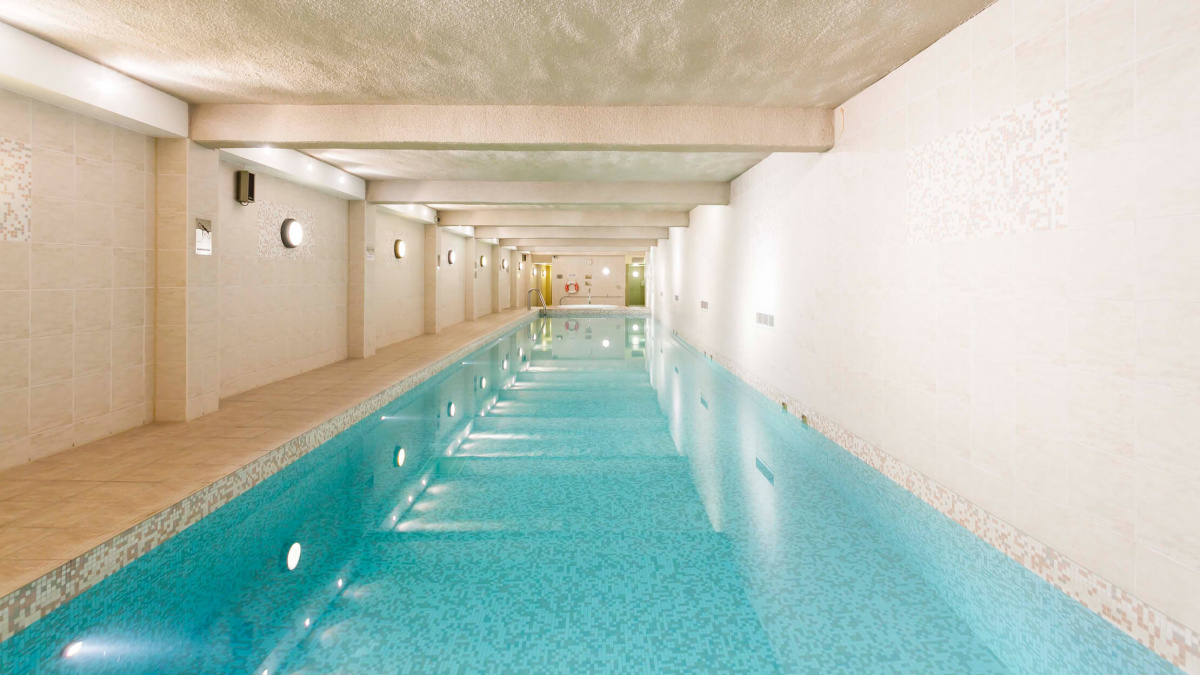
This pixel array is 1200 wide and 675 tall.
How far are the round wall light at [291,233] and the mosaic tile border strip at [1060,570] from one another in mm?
5816

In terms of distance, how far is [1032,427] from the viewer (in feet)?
8.39

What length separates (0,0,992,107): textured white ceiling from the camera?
2842mm

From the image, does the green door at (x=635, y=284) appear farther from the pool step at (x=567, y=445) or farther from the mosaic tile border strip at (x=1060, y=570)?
the mosaic tile border strip at (x=1060, y=570)

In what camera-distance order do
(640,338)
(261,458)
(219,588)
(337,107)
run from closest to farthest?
(219,588)
(261,458)
(337,107)
(640,338)

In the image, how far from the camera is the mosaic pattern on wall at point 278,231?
603 cm

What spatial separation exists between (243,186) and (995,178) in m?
5.80

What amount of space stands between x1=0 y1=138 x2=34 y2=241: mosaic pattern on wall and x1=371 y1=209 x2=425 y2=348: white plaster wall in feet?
16.4

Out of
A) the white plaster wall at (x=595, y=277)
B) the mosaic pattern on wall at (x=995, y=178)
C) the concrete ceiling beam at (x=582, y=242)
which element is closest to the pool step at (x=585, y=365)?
the mosaic pattern on wall at (x=995, y=178)

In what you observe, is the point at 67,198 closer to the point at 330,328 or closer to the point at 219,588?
the point at 219,588

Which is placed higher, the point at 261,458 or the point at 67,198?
the point at 67,198

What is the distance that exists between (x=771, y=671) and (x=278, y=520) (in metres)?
2.65

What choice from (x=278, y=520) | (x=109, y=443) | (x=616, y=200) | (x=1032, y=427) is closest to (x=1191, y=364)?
(x=1032, y=427)

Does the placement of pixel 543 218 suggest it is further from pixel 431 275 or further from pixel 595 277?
pixel 595 277

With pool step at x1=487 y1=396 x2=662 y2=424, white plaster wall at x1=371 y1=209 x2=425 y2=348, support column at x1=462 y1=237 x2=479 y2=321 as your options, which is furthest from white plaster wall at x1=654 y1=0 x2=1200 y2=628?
support column at x1=462 y1=237 x2=479 y2=321
